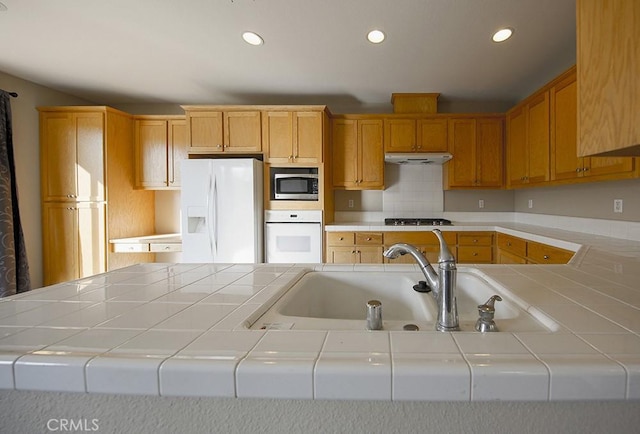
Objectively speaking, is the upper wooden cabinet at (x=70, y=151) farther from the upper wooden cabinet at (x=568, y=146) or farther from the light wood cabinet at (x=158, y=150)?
the upper wooden cabinet at (x=568, y=146)

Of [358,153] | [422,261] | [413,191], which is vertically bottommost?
[422,261]

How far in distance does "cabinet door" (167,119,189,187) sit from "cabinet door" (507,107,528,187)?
12.3ft

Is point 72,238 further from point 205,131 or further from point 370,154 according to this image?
point 370,154

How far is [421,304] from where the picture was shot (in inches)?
41.3

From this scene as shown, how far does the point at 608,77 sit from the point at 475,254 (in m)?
2.72

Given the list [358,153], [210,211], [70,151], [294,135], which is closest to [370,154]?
[358,153]

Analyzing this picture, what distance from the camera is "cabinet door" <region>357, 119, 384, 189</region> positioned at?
3.49 meters

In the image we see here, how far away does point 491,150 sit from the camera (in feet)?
11.2

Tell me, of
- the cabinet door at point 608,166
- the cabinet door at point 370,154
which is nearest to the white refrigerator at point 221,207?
the cabinet door at point 370,154

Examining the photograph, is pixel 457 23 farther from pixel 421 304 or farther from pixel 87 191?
pixel 87 191

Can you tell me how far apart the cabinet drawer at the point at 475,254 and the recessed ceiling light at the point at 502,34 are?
6.32 feet

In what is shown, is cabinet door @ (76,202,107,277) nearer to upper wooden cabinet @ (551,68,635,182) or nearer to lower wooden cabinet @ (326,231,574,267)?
lower wooden cabinet @ (326,231,574,267)

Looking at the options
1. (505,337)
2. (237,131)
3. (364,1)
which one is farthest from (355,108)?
(505,337)

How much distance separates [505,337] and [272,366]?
438 millimetres
